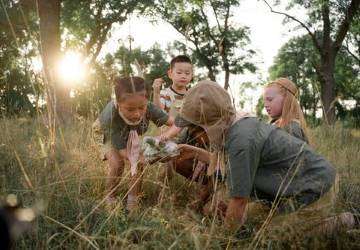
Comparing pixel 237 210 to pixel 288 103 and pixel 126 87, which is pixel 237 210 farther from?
pixel 288 103

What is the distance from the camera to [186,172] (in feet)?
11.7

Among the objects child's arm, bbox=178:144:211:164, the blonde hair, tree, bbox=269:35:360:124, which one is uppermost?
tree, bbox=269:35:360:124

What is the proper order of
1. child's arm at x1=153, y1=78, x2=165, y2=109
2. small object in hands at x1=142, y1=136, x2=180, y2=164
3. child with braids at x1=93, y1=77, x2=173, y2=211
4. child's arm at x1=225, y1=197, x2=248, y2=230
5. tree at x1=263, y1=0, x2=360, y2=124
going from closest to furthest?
child's arm at x1=225, y1=197, x2=248, y2=230, small object in hands at x1=142, y1=136, x2=180, y2=164, child with braids at x1=93, y1=77, x2=173, y2=211, child's arm at x1=153, y1=78, x2=165, y2=109, tree at x1=263, y1=0, x2=360, y2=124

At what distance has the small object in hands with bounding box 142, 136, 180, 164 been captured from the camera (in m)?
2.87

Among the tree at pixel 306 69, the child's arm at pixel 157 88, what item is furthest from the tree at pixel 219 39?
the child's arm at pixel 157 88

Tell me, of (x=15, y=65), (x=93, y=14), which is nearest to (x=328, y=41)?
(x=93, y=14)

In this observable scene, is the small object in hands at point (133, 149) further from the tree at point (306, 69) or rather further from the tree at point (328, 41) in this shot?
the tree at point (306, 69)

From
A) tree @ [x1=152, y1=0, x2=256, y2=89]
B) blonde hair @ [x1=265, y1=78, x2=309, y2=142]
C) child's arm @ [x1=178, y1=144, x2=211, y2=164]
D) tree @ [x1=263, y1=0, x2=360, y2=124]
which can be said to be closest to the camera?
child's arm @ [x1=178, y1=144, x2=211, y2=164]

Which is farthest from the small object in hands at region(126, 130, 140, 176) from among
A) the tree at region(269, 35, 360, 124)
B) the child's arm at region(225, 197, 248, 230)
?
the tree at region(269, 35, 360, 124)

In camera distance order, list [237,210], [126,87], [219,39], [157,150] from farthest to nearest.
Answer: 1. [219,39]
2. [126,87]
3. [157,150]
4. [237,210]

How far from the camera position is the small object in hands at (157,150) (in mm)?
2873

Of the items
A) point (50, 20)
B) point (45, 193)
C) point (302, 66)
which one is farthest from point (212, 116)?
point (302, 66)

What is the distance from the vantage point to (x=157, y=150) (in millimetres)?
2887

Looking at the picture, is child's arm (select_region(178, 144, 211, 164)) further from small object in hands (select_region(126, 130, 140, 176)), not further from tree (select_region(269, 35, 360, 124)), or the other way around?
tree (select_region(269, 35, 360, 124))
